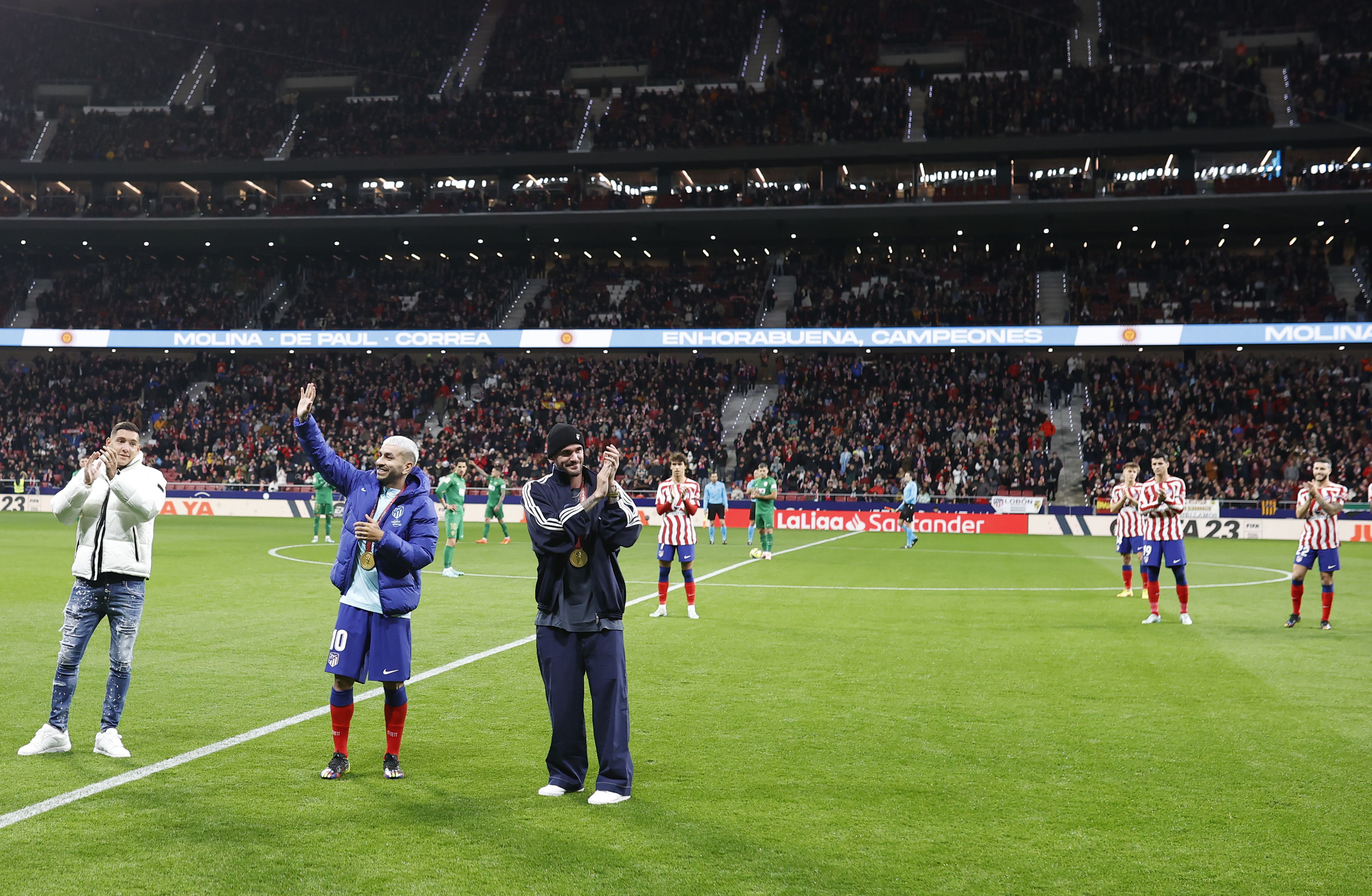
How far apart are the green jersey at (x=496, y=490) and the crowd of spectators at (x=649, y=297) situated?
2049 centimetres

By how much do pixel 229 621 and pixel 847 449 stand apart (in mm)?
31645

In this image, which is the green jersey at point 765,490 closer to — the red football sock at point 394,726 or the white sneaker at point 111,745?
the red football sock at point 394,726

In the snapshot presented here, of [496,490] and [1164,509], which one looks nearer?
[1164,509]

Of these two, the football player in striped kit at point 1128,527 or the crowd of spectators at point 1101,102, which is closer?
the football player in striped kit at point 1128,527

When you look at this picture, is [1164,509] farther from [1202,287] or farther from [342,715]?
[1202,287]

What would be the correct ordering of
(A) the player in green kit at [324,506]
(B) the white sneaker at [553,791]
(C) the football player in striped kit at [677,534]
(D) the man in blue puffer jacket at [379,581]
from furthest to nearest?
1. (A) the player in green kit at [324,506]
2. (C) the football player in striped kit at [677,534]
3. (D) the man in blue puffer jacket at [379,581]
4. (B) the white sneaker at [553,791]

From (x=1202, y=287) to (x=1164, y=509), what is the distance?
35.1m

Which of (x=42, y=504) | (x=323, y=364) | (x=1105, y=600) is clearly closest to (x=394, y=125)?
(x=323, y=364)

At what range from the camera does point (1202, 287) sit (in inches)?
1818

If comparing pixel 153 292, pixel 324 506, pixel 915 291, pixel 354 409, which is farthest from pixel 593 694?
pixel 153 292

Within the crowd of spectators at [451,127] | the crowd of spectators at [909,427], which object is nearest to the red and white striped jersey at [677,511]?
the crowd of spectators at [909,427]

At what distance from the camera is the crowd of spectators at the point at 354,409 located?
46.2 m

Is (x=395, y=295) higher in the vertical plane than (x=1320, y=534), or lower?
higher

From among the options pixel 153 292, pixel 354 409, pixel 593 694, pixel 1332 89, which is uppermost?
pixel 1332 89
